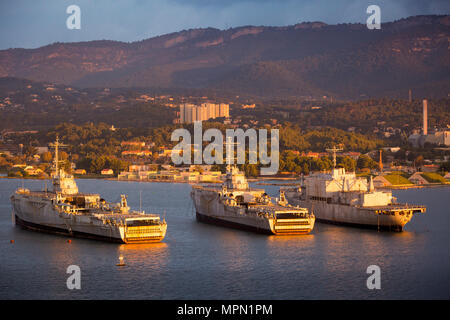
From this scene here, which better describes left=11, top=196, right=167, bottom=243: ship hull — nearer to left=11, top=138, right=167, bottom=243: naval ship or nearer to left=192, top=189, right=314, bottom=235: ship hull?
left=11, top=138, right=167, bottom=243: naval ship

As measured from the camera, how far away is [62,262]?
4456 cm

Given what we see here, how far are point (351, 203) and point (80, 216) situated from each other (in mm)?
20728

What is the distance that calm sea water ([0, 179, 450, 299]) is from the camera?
3797cm

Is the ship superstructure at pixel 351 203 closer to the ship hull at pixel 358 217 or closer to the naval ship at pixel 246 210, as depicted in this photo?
the ship hull at pixel 358 217

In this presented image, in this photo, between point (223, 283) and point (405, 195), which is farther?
point (405, 195)

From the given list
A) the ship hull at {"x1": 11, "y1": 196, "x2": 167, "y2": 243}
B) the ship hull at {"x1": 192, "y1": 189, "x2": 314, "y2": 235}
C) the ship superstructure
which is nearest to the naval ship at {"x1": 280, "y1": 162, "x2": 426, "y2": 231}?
the ship superstructure

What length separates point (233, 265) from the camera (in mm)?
44250

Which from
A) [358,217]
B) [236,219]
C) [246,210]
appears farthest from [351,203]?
[236,219]

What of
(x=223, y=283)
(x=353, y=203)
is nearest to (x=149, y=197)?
(x=353, y=203)

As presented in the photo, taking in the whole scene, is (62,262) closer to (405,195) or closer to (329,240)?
(329,240)

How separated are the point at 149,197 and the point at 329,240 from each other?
43.1m

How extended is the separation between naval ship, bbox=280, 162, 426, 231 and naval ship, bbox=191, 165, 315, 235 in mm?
3171

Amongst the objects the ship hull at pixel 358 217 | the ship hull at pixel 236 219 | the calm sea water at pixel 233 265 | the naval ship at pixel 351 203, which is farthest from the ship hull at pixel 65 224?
the naval ship at pixel 351 203

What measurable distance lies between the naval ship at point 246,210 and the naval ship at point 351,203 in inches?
125
